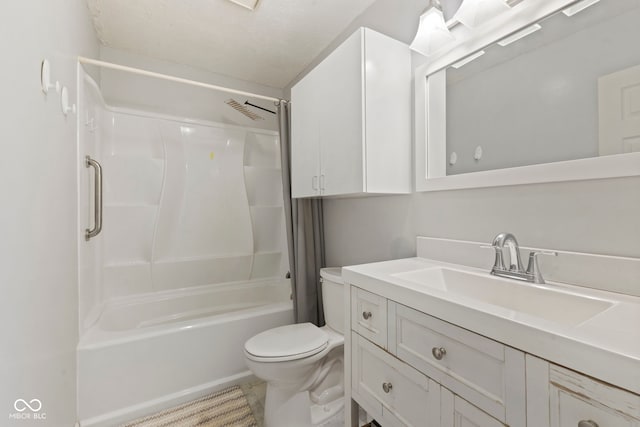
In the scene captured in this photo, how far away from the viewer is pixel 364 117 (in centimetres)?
127

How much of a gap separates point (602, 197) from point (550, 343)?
2.00 ft

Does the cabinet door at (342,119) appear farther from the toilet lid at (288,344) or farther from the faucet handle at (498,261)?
the toilet lid at (288,344)

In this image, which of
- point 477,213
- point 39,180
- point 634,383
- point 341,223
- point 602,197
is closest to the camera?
point 634,383

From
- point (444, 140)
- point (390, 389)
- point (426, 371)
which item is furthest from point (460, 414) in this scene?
point (444, 140)

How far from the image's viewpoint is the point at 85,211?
1607mm

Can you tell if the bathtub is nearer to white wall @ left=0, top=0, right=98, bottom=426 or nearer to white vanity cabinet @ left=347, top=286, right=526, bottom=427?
white wall @ left=0, top=0, right=98, bottom=426

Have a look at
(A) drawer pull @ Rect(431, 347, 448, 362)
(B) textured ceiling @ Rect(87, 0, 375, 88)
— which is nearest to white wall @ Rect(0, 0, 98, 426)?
(B) textured ceiling @ Rect(87, 0, 375, 88)

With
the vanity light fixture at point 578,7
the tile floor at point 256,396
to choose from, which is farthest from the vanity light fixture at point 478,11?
the tile floor at point 256,396

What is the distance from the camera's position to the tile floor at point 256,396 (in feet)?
Result: 4.98

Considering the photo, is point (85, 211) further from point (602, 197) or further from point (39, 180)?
point (602, 197)

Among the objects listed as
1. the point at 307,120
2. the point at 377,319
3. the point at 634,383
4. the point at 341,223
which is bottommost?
the point at 377,319

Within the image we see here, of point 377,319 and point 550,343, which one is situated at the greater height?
point 550,343

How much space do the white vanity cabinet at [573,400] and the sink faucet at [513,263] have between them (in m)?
0.46

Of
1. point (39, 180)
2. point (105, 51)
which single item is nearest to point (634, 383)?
point (39, 180)
